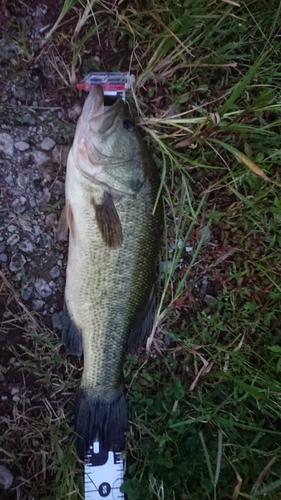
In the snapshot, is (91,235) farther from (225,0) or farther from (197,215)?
(225,0)

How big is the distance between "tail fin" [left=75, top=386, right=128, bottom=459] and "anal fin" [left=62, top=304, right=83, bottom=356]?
0.19 m

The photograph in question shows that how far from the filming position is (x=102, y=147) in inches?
77.7

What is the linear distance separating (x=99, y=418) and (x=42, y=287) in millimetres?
711

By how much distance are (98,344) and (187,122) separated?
118 cm

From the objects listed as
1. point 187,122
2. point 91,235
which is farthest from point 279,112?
point 91,235

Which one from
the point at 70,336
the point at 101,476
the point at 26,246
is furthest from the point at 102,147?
the point at 101,476

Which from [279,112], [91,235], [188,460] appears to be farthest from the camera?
[279,112]

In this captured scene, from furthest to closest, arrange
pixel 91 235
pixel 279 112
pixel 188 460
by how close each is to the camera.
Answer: pixel 279 112 < pixel 188 460 < pixel 91 235

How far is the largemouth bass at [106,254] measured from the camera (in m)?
1.98

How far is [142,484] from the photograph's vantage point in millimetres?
2291

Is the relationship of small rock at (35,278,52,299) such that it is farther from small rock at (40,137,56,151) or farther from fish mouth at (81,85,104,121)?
fish mouth at (81,85,104,121)

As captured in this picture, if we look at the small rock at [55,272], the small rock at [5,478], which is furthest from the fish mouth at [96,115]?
the small rock at [5,478]

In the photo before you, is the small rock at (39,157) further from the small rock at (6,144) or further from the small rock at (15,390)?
the small rock at (15,390)

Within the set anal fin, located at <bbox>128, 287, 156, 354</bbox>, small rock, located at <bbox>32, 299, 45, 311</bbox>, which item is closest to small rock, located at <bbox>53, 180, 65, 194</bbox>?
small rock, located at <bbox>32, 299, 45, 311</bbox>
